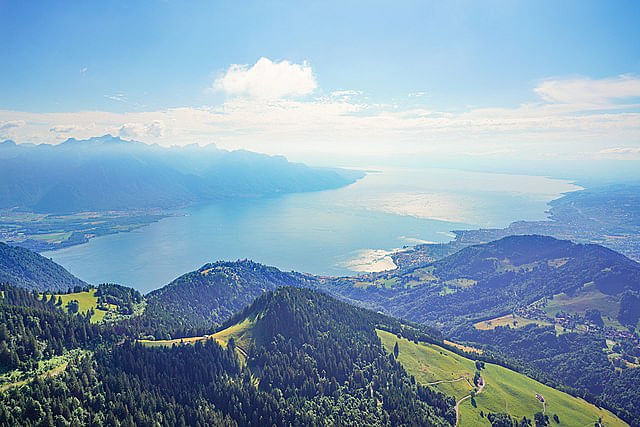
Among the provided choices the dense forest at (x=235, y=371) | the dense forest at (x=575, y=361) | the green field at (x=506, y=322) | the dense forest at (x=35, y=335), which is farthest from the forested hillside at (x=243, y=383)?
the green field at (x=506, y=322)

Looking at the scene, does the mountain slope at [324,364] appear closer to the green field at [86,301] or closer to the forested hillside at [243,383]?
the forested hillside at [243,383]

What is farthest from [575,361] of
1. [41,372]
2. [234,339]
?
[41,372]

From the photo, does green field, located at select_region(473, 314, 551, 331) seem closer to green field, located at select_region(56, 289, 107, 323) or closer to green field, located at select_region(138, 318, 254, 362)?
green field, located at select_region(138, 318, 254, 362)

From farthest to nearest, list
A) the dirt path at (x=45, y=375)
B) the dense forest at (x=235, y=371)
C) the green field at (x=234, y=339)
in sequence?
the green field at (x=234, y=339) < the dense forest at (x=235, y=371) < the dirt path at (x=45, y=375)

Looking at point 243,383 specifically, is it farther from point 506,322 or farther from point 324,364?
point 506,322

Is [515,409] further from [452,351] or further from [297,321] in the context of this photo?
[297,321]

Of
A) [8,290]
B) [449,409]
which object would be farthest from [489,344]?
[8,290]

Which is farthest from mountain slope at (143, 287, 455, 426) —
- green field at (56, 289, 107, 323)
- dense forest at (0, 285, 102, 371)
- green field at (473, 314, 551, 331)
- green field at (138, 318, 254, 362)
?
green field at (473, 314, 551, 331)
